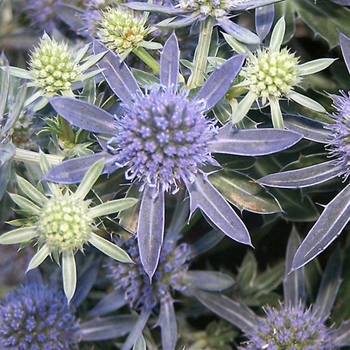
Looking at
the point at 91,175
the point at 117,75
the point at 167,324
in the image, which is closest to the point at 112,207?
the point at 91,175

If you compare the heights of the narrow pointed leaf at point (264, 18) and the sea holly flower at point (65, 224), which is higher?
the narrow pointed leaf at point (264, 18)

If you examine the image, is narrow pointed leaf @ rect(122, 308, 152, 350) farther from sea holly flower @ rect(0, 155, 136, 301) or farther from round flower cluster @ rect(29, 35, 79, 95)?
round flower cluster @ rect(29, 35, 79, 95)

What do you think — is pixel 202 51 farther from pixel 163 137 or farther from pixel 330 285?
pixel 330 285

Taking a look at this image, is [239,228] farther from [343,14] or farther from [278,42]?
[343,14]

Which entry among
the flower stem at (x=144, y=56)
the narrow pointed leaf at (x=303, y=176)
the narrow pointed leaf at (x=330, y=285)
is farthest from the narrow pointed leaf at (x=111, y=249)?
the narrow pointed leaf at (x=330, y=285)

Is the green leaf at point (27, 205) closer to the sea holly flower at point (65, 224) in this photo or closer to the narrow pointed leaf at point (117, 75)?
the sea holly flower at point (65, 224)

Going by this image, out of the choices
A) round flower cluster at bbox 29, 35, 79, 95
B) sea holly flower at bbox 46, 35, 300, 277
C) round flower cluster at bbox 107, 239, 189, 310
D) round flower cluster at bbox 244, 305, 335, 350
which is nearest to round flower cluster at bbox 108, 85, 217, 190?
sea holly flower at bbox 46, 35, 300, 277
